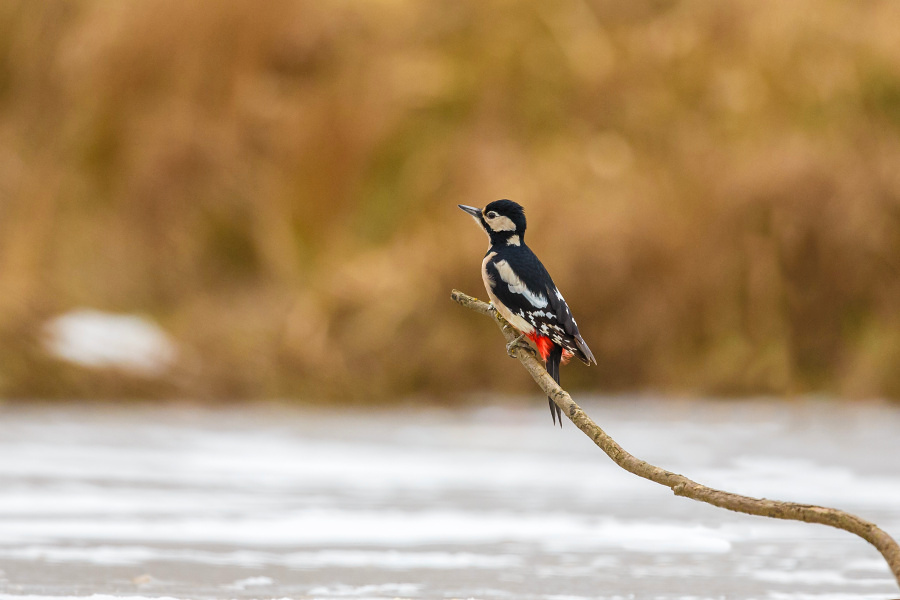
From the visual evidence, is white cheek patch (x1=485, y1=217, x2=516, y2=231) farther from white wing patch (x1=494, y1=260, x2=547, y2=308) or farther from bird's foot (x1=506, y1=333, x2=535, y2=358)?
bird's foot (x1=506, y1=333, x2=535, y2=358)

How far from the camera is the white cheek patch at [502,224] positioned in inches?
117

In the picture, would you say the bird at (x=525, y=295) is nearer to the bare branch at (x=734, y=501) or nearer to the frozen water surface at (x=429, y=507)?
the bare branch at (x=734, y=501)

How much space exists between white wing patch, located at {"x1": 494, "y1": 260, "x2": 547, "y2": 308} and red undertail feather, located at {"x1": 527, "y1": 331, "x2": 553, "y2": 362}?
88 millimetres

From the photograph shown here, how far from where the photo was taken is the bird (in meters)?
2.73

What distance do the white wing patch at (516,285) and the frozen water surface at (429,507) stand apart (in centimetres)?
94

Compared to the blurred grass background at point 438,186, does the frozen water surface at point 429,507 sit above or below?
below

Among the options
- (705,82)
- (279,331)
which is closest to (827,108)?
(705,82)

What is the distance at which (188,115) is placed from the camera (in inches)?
381

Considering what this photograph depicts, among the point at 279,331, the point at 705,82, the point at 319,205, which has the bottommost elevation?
the point at 279,331

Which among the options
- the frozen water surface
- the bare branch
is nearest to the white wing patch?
the bare branch

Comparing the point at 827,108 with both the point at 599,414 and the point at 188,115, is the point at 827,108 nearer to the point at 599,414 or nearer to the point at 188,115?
the point at 599,414

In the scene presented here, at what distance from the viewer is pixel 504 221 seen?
297 cm

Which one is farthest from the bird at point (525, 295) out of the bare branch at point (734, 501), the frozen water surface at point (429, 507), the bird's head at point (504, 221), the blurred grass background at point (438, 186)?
the blurred grass background at point (438, 186)

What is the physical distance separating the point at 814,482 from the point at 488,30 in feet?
21.7
